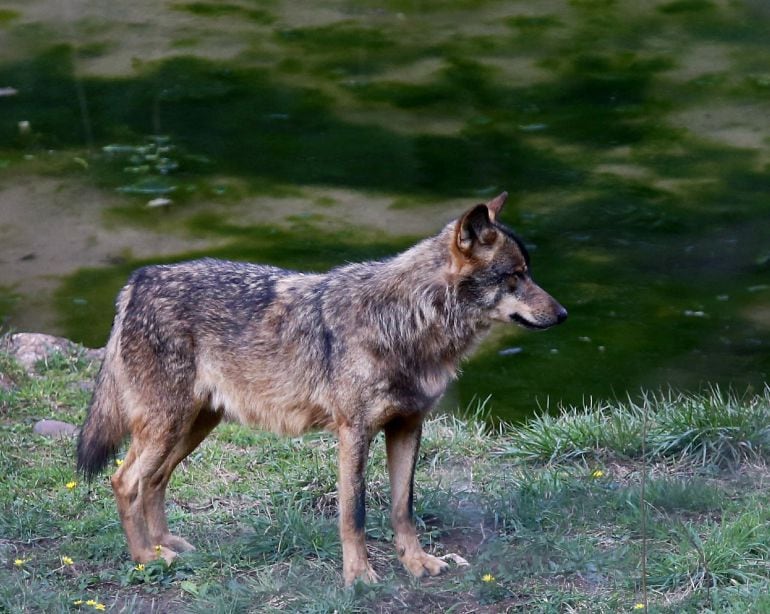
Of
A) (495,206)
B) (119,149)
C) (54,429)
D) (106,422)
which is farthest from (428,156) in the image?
(106,422)

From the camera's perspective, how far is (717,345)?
909cm

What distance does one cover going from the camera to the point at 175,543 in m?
6.19

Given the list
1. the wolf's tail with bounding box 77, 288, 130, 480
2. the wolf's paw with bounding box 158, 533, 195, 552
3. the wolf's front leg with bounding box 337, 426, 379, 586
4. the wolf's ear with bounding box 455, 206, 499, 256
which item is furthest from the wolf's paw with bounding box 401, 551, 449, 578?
the wolf's tail with bounding box 77, 288, 130, 480

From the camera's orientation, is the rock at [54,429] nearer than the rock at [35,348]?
Yes

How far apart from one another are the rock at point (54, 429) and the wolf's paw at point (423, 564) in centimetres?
262

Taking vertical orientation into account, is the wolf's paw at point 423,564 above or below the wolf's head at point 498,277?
below

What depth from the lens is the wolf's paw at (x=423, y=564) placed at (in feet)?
19.0

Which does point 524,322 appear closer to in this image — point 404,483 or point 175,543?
point 404,483

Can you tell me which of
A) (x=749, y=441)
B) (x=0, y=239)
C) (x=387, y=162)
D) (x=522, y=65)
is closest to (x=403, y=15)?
(x=522, y=65)

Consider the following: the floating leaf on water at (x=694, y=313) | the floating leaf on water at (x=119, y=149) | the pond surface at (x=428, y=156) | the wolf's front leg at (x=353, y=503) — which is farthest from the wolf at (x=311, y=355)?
the floating leaf on water at (x=119, y=149)

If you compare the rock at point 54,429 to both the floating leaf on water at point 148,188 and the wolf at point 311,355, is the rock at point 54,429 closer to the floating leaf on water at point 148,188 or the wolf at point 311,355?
the wolf at point 311,355

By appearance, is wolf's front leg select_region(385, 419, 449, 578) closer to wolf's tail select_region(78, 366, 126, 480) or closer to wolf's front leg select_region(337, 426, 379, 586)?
wolf's front leg select_region(337, 426, 379, 586)

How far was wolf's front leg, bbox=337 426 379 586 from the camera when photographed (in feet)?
18.5

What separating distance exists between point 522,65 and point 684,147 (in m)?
3.06
